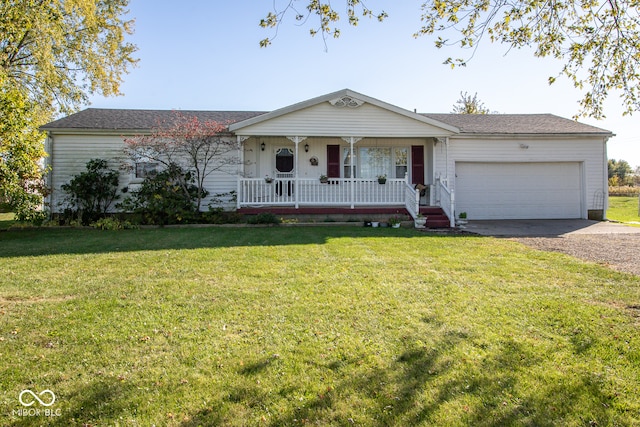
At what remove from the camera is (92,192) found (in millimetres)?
12320

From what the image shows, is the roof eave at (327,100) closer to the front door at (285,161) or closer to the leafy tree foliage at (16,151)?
the front door at (285,161)

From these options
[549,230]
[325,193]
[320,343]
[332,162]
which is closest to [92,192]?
[325,193]

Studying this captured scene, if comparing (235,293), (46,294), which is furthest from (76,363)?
(46,294)

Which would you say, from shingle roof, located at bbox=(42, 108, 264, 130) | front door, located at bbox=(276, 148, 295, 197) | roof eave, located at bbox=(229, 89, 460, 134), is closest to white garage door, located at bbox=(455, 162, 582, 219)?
roof eave, located at bbox=(229, 89, 460, 134)

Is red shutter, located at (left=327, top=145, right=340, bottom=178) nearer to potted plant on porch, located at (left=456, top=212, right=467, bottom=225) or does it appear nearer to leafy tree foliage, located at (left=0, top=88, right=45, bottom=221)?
potted plant on porch, located at (left=456, top=212, right=467, bottom=225)

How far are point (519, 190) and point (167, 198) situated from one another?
12.9m

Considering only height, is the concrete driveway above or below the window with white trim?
below

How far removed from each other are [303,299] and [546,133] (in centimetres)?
1364

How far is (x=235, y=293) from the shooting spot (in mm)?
4473

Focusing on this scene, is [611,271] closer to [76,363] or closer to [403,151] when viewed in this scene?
[76,363]

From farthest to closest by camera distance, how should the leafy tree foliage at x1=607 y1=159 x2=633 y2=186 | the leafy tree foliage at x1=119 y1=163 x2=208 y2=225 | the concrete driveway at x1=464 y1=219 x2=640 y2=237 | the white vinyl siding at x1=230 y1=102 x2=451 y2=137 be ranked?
the leafy tree foliage at x1=607 y1=159 x2=633 y2=186
the white vinyl siding at x1=230 y1=102 x2=451 y2=137
the leafy tree foliage at x1=119 y1=163 x2=208 y2=225
the concrete driveway at x1=464 y1=219 x2=640 y2=237

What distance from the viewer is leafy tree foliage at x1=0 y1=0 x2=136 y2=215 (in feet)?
41.5

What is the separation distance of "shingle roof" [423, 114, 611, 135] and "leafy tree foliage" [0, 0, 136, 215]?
14.5m

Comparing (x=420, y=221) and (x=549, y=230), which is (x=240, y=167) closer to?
(x=420, y=221)
